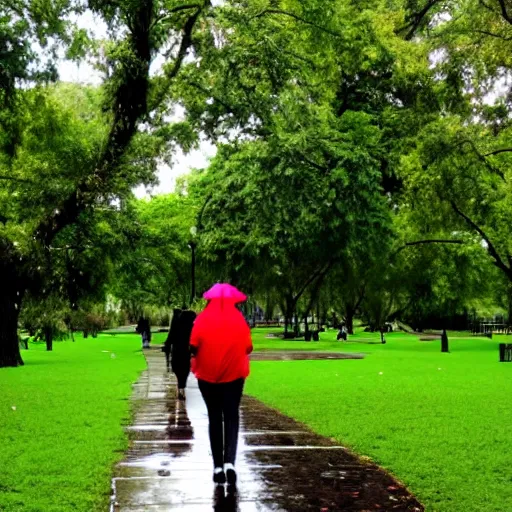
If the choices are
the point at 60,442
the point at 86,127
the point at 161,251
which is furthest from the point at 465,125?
the point at 161,251

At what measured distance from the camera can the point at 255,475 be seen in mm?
6926

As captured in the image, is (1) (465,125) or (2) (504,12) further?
(1) (465,125)

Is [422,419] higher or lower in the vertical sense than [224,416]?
lower

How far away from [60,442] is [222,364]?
342 centimetres

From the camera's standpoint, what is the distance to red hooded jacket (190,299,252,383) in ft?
21.7

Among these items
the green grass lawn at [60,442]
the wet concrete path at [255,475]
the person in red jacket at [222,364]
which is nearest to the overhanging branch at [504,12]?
the wet concrete path at [255,475]

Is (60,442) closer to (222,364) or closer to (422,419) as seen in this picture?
(222,364)

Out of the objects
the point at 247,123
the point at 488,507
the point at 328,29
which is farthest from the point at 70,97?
the point at 488,507

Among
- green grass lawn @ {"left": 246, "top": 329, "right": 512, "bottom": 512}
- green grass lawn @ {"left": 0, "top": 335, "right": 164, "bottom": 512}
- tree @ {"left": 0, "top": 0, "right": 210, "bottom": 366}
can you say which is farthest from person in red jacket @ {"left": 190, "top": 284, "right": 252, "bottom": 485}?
tree @ {"left": 0, "top": 0, "right": 210, "bottom": 366}

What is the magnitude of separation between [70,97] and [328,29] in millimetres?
6900

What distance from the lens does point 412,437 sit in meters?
9.55

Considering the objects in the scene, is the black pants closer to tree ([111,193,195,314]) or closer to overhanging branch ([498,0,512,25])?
overhanging branch ([498,0,512,25])

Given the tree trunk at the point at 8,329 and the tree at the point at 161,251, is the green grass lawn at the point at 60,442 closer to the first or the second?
the tree trunk at the point at 8,329

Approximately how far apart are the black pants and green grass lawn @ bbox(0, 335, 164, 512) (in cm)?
101
